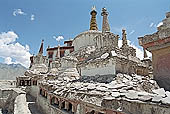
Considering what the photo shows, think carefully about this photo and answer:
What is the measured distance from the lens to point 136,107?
252cm

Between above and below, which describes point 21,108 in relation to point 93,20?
below

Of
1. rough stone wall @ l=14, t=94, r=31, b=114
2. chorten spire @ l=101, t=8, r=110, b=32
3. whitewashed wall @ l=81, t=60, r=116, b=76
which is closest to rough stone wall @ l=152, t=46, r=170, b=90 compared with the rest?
whitewashed wall @ l=81, t=60, r=116, b=76

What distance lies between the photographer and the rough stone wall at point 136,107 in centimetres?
215

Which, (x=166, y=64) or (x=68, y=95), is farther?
(x=68, y=95)

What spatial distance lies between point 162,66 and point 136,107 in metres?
2.97

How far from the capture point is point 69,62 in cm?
1506

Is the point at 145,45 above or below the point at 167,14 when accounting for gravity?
below

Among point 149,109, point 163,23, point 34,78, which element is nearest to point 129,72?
point 163,23

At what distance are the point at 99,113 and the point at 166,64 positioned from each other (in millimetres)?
2813

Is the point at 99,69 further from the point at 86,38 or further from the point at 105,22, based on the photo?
the point at 86,38

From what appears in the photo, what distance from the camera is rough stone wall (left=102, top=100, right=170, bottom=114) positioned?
215cm

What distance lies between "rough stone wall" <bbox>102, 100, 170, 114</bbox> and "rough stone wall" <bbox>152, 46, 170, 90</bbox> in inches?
104

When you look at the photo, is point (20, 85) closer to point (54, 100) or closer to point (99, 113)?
point (54, 100)

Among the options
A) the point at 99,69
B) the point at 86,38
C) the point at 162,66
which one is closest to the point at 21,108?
the point at 99,69
